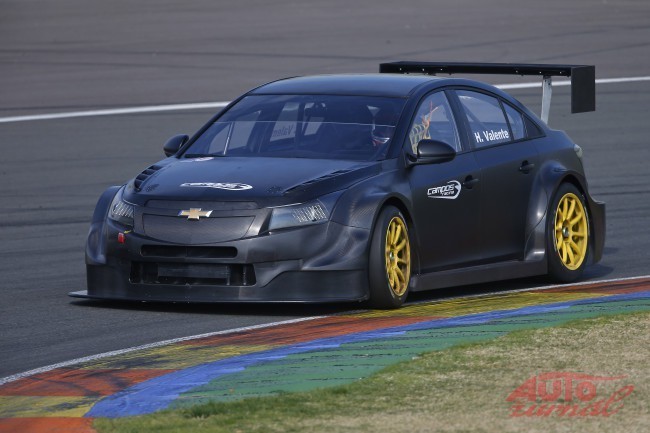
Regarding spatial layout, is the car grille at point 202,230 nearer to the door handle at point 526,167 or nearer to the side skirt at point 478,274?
the side skirt at point 478,274

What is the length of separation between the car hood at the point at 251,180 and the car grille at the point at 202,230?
148 mm

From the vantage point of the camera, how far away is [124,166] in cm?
1698

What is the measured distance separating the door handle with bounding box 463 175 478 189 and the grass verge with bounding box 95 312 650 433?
2616mm

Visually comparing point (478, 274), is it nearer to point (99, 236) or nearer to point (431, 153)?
point (431, 153)

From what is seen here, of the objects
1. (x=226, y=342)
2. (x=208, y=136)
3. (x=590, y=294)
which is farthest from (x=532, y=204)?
(x=226, y=342)

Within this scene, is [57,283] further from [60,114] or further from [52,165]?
[60,114]

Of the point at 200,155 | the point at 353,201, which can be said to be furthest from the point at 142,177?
the point at 353,201

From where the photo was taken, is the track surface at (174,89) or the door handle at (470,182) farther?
the door handle at (470,182)

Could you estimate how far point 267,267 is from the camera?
9.20 metres

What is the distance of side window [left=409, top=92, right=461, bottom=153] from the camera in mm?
10391

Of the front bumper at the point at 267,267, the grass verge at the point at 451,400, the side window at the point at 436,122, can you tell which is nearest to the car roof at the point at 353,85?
the side window at the point at 436,122

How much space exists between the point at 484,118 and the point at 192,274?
274 centimetres

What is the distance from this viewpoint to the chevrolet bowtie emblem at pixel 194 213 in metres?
9.29

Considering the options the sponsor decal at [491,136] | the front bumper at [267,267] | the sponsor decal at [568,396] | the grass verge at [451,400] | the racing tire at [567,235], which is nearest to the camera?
the grass verge at [451,400]
